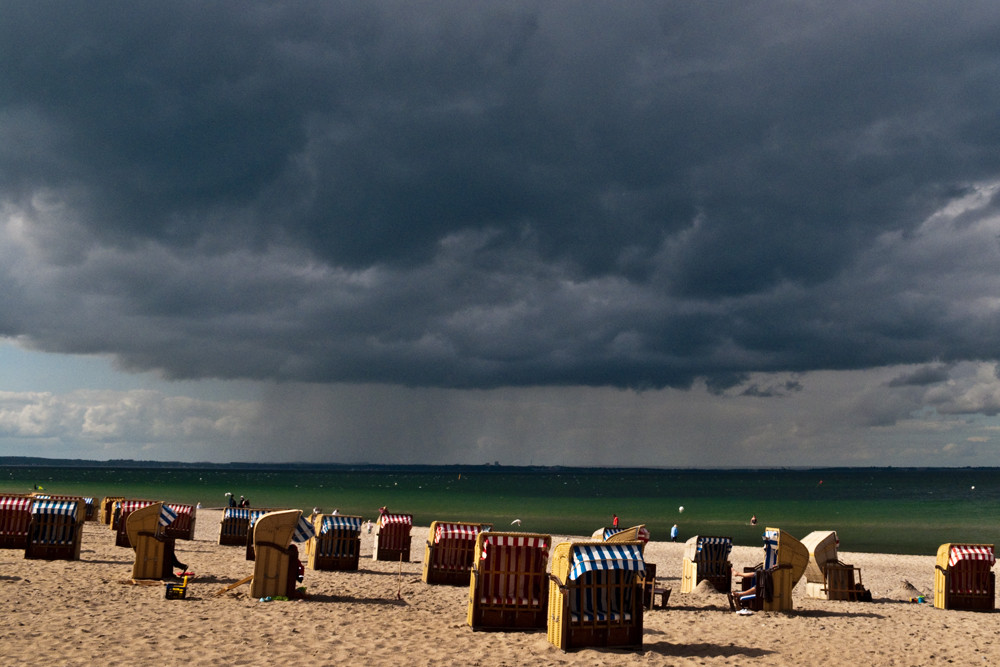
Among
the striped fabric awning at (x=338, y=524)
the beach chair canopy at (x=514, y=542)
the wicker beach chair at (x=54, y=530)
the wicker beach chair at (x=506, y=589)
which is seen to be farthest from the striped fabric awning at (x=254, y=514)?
the beach chair canopy at (x=514, y=542)

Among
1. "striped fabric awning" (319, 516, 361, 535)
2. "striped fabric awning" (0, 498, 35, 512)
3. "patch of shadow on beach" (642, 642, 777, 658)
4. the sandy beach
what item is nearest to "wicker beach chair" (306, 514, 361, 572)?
"striped fabric awning" (319, 516, 361, 535)

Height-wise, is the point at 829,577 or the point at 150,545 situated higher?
the point at 150,545

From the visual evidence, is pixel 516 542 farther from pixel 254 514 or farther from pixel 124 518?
pixel 124 518

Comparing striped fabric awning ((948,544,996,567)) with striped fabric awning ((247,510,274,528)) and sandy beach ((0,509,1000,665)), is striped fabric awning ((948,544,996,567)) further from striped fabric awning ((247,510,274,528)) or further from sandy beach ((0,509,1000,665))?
striped fabric awning ((247,510,274,528))

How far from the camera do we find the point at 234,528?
32469 mm

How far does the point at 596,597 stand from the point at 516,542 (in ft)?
6.96

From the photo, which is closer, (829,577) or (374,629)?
(374,629)

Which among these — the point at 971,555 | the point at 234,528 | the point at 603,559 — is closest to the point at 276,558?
the point at 603,559

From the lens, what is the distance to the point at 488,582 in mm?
14547

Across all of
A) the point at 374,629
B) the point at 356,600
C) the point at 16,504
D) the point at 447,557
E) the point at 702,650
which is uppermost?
the point at 16,504

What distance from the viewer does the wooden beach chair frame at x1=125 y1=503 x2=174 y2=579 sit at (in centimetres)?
1880

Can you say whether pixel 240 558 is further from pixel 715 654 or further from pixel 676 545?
pixel 676 545

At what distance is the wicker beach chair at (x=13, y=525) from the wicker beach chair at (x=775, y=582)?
23.4m

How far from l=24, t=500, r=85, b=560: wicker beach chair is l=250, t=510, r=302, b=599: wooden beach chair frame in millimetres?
9690
